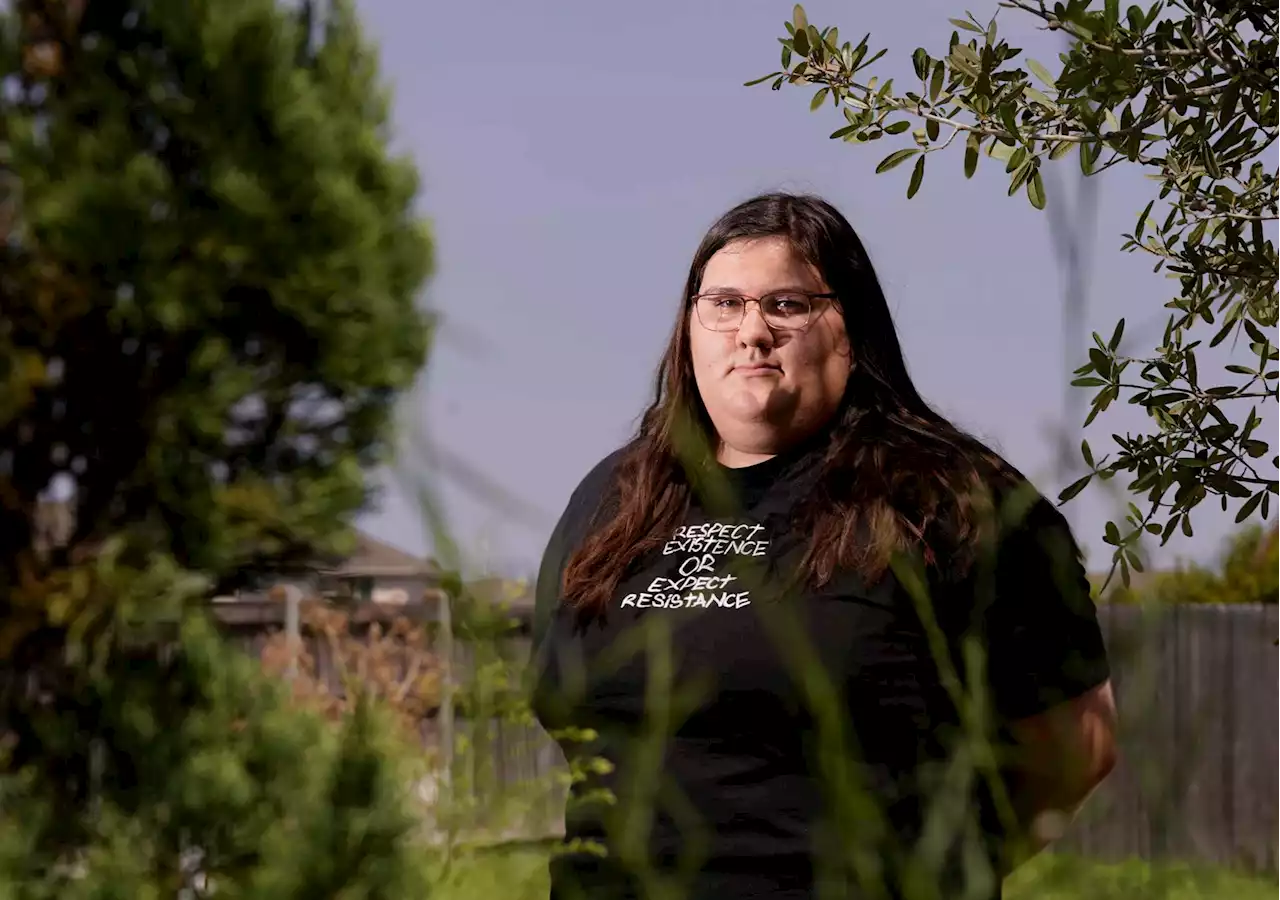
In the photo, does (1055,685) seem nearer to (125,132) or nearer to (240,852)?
(240,852)

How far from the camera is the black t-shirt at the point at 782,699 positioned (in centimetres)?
109

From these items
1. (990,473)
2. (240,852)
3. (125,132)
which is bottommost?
(240,852)

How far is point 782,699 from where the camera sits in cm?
194

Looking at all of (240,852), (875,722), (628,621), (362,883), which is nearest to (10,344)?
(240,852)

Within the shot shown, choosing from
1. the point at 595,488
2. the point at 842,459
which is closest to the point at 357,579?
the point at 595,488

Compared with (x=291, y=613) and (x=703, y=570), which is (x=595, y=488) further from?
(x=291, y=613)

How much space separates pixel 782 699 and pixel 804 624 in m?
0.12

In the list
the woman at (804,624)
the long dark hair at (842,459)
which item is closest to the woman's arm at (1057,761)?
the woman at (804,624)

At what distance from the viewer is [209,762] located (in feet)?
20.4

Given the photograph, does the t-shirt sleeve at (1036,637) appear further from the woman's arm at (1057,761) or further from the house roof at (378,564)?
the house roof at (378,564)

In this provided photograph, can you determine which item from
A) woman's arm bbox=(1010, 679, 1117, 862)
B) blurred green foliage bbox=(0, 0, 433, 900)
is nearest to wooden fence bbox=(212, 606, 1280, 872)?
woman's arm bbox=(1010, 679, 1117, 862)

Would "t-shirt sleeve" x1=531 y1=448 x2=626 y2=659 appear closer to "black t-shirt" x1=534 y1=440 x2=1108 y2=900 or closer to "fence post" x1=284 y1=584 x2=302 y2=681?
"black t-shirt" x1=534 y1=440 x2=1108 y2=900

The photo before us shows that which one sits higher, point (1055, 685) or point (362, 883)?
point (1055, 685)

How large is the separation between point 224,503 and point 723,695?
5.60m
